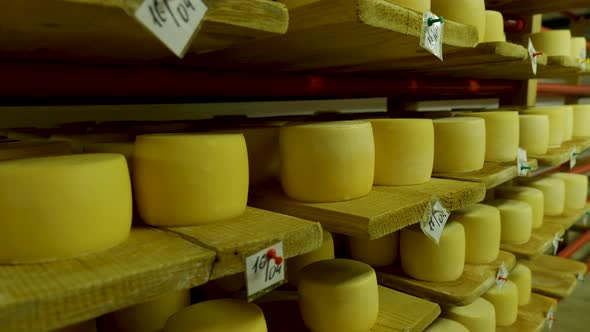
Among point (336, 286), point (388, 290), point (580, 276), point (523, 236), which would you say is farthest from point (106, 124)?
point (580, 276)

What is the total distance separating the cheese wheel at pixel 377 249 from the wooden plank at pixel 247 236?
23.4 inches

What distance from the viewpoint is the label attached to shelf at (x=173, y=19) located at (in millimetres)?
478

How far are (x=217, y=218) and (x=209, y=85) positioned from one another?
0.47 metres

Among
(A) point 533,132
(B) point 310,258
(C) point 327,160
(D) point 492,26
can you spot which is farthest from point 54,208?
(A) point 533,132

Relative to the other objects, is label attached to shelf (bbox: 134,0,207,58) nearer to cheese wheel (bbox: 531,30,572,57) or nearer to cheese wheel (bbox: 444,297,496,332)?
cheese wheel (bbox: 444,297,496,332)

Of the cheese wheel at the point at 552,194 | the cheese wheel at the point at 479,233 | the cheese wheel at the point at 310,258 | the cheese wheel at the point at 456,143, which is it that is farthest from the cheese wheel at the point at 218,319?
the cheese wheel at the point at 552,194

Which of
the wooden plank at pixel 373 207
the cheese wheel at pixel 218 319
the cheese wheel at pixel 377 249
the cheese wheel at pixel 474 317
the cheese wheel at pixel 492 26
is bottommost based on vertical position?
the cheese wheel at pixel 474 317

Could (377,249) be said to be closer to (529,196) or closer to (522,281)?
(522,281)

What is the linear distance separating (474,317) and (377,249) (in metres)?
0.31

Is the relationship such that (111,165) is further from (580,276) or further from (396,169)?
(580,276)

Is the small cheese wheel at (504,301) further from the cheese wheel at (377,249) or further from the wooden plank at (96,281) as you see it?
the wooden plank at (96,281)

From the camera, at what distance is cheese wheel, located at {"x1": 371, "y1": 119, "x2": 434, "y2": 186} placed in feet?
3.14

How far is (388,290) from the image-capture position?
111 centimetres

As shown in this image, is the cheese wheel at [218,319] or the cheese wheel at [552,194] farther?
the cheese wheel at [552,194]
